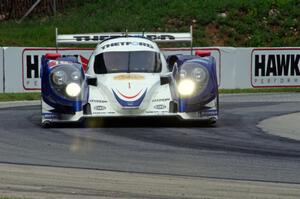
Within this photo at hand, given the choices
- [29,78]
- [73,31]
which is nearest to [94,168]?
[29,78]

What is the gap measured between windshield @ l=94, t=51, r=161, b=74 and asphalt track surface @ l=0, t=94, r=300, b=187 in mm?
861

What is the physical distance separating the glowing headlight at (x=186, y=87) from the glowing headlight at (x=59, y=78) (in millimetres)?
1762

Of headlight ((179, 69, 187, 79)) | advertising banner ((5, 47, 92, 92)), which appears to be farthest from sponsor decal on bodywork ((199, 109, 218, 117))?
advertising banner ((5, 47, 92, 92))

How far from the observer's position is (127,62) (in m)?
13.4

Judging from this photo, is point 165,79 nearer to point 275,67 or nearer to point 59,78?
point 59,78

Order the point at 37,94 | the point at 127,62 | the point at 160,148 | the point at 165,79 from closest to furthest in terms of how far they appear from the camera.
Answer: the point at 160,148
the point at 165,79
the point at 127,62
the point at 37,94

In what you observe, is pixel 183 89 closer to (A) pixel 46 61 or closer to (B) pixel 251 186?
(A) pixel 46 61

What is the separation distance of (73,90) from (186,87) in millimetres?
1731

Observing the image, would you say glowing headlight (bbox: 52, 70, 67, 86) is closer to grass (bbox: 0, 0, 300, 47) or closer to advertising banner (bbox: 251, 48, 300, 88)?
advertising banner (bbox: 251, 48, 300, 88)

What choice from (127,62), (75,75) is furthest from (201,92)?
(75,75)

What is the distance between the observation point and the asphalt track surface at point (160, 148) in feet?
28.9

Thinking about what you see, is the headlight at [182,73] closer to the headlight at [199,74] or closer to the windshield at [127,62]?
the headlight at [199,74]

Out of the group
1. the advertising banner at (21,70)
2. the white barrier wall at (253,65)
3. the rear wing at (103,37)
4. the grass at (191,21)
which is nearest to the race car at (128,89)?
the rear wing at (103,37)

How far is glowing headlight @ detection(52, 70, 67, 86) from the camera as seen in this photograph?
41.7ft
